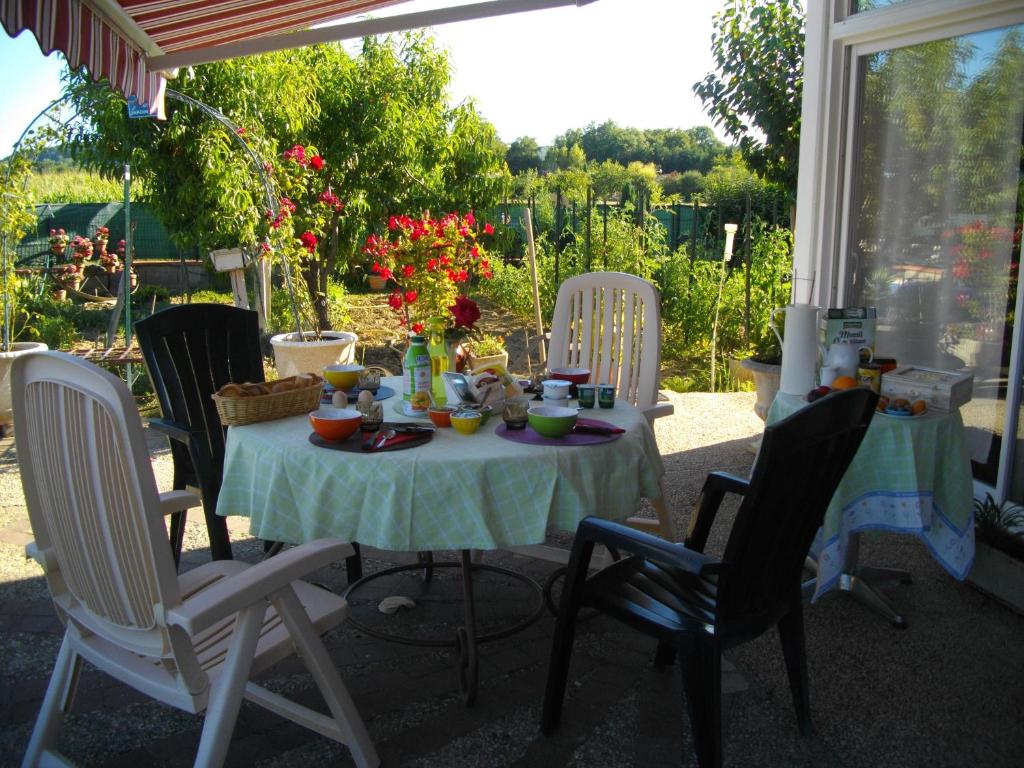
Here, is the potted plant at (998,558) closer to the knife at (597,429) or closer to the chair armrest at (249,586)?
the knife at (597,429)

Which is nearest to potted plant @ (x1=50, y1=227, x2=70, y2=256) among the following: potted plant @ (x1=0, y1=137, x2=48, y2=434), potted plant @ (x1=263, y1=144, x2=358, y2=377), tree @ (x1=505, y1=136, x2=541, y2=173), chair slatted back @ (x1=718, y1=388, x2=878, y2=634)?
potted plant @ (x1=263, y1=144, x2=358, y2=377)

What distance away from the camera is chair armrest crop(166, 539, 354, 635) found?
5.26 ft

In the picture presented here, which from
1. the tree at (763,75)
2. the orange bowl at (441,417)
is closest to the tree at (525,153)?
the tree at (763,75)

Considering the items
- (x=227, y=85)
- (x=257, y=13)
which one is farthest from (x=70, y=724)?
(x=227, y=85)

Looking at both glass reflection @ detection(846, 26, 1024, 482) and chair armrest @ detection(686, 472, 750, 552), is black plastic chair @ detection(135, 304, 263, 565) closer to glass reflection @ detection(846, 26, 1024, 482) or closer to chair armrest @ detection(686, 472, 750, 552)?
chair armrest @ detection(686, 472, 750, 552)

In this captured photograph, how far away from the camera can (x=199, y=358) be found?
3.21 metres

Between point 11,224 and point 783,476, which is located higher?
point 11,224

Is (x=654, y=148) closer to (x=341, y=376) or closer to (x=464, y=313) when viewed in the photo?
(x=464, y=313)

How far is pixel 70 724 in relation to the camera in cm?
227

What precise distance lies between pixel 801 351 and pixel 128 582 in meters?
2.31

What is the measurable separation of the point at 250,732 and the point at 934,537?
219cm

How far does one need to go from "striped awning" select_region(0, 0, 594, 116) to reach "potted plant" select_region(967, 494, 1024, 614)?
2.63m

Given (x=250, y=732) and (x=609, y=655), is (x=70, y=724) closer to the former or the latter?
(x=250, y=732)

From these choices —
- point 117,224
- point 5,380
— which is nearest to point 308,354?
point 5,380
